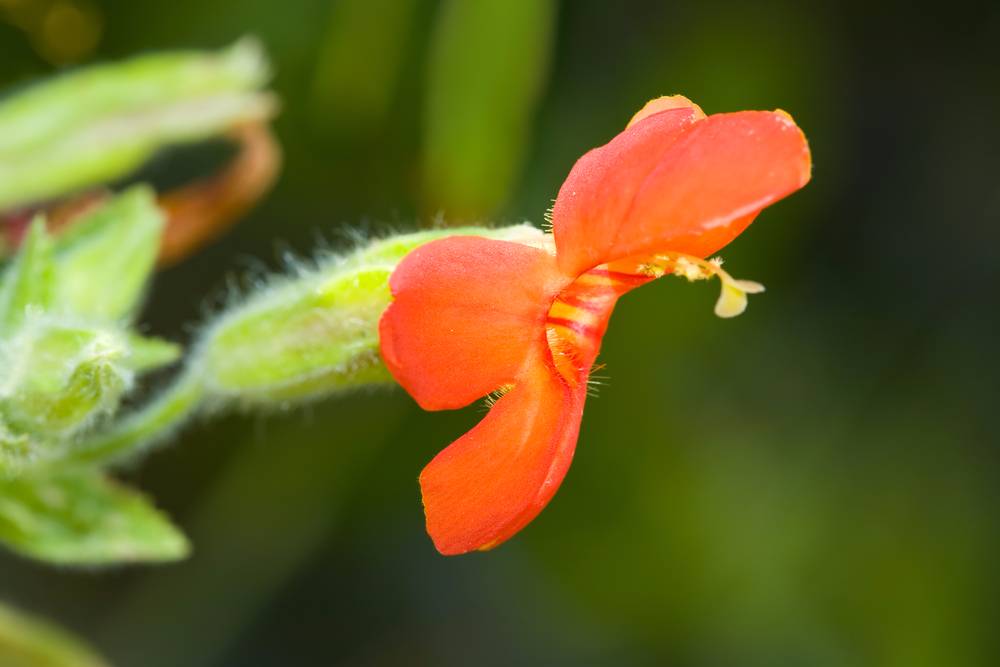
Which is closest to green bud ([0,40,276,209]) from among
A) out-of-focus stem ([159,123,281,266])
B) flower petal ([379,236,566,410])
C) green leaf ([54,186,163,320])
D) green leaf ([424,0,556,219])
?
out-of-focus stem ([159,123,281,266])

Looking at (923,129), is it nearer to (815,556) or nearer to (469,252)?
(815,556)

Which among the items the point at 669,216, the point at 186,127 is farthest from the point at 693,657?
the point at 669,216

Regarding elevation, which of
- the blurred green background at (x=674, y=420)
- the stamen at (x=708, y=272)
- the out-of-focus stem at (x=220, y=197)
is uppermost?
the stamen at (x=708, y=272)

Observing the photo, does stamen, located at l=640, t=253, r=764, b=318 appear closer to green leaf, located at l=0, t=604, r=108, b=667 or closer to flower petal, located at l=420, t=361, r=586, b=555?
flower petal, located at l=420, t=361, r=586, b=555

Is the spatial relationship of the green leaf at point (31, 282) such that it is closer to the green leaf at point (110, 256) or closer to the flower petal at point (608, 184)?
the green leaf at point (110, 256)

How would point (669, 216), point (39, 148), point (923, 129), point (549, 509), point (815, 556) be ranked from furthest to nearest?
point (923, 129), point (549, 509), point (815, 556), point (39, 148), point (669, 216)

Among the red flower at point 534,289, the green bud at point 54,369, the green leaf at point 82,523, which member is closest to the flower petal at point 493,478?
the red flower at point 534,289
